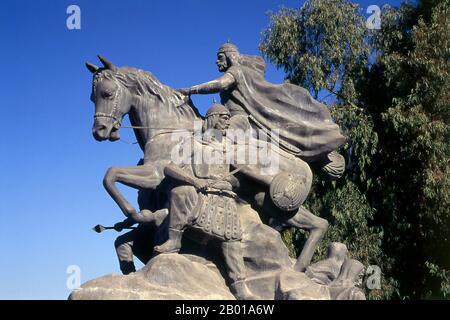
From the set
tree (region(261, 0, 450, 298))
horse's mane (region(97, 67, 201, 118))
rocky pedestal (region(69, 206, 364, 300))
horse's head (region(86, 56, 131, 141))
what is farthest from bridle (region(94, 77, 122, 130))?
tree (region(261, 0, 450, 298))

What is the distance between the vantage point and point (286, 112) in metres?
8.04

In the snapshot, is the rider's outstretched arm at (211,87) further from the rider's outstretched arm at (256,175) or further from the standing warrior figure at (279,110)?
the rider's outstretched arm at (256,175)

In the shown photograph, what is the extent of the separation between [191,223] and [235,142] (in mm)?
1149

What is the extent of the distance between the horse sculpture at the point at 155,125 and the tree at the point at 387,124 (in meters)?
7.08

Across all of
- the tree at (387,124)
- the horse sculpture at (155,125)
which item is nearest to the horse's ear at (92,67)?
the horse sculpture at (155,125)

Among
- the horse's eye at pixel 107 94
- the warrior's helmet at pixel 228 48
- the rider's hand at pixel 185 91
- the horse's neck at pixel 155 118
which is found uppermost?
the warrior's helmet at pixel 228 48

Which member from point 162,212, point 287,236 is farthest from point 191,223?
point 287,236

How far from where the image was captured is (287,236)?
1412cm

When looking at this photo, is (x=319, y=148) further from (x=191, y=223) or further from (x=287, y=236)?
(x=287, y=236)

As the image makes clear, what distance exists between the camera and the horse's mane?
7.63 meters

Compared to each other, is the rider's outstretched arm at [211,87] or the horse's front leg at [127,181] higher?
the rider's outstretched arm at [211,87]

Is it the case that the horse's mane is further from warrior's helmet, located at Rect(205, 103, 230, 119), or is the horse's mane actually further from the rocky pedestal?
the rocky pedestal

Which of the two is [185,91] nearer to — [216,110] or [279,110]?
[216,110]

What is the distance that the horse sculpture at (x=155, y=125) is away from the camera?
24.4 ft
